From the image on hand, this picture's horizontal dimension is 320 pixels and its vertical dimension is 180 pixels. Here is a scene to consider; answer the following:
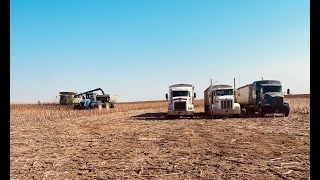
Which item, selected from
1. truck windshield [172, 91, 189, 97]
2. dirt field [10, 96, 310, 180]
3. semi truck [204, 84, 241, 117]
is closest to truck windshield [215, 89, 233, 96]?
semi truck [204, 84, 241, 117]

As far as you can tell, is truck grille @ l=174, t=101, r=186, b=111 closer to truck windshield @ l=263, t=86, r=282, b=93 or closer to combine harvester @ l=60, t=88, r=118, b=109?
truck windshield @ l=263, t=86, r=282, b=93

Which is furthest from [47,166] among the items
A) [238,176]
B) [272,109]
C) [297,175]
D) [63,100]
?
[63,100]

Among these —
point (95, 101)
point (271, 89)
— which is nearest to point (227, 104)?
point (271, 89)

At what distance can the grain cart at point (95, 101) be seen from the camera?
49375 millimetres

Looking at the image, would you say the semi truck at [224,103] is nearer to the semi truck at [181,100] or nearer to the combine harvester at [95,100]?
the semi truck at [181,100]

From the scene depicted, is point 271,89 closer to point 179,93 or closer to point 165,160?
point 179,93

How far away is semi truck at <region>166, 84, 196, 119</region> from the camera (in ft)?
93.8

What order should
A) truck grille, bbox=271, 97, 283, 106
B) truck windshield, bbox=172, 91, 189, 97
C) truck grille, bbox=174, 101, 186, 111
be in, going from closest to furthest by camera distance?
truck grille, bbox=174, 101, 186, 111, truck windshield, bbox=172, 91, 189, 97, truck grille, bbox=271, 97, 283, 106

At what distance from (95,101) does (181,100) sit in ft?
82.0

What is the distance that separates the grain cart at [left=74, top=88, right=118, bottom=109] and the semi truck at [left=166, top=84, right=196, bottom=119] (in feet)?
74.4

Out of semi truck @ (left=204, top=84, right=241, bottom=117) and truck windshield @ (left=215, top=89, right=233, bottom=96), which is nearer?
semi truck @ (left=204, top=84, right=241, bottom=117)

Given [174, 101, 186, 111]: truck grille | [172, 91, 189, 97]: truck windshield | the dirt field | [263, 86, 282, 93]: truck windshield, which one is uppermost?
[263, 86, 282, 93]: truck windshield

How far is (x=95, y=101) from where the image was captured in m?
50.0
